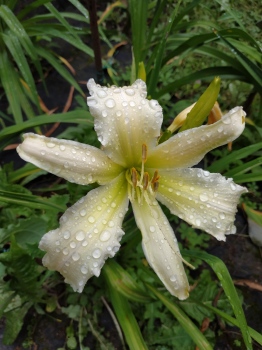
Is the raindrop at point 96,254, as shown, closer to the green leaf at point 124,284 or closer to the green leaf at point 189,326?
the green leaf at point 124,284

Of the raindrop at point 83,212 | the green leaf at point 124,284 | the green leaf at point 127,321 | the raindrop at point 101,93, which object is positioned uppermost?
the raindrop at point 101,93

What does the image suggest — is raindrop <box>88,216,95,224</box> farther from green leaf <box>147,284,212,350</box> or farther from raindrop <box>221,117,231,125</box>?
green leaf <box>147,284,212,350</box>

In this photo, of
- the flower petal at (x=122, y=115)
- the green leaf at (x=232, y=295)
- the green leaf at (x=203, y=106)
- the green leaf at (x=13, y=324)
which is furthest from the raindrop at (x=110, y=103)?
the green leaf at (x=13, y=324)

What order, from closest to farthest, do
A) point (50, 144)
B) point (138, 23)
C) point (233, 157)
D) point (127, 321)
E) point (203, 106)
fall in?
point (50, 144) < point (203, 106) < point (127, 321) < point (233, 157) < point (138, 23)

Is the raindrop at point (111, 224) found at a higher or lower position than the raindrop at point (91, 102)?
lower

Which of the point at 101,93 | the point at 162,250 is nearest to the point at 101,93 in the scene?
the point at 101,93

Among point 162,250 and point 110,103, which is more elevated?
point 110,103

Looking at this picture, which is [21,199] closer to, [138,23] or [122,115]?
[122,115]
